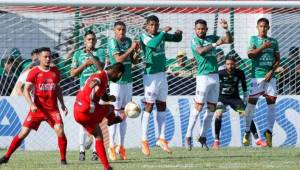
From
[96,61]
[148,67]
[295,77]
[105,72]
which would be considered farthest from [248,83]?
[105,72]

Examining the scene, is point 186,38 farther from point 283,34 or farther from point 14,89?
point 14,89

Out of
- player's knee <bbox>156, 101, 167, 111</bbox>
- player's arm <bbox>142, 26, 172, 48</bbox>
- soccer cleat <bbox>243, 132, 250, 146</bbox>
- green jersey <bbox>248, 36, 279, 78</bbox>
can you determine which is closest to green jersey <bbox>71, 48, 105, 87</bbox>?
player's arm <bbox>142, 26, 172, 48</bbox>

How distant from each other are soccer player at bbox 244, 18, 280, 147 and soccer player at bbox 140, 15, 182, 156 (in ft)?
6.68

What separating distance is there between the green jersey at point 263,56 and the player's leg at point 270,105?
256 mm

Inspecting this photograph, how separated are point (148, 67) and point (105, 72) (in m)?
3.10

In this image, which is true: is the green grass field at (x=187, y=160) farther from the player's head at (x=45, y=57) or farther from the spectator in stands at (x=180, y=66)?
the spectator in stands at (x=180, y=66)

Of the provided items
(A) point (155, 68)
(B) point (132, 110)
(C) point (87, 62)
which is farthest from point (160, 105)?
(C) point (87, 62)

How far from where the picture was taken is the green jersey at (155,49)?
16.2 meters

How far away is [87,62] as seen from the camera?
1510cm

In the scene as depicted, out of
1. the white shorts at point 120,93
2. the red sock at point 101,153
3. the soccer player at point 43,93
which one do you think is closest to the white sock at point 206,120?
the white shorts at point 120,93

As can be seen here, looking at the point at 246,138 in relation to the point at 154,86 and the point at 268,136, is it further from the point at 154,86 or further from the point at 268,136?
the point at 154,86

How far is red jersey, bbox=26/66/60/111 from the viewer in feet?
47.7

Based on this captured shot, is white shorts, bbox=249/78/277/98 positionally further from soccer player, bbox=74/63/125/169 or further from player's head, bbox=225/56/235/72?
soccer player, bbox=74/63/125/169

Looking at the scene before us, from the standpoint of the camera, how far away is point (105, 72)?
1338 centimetres
